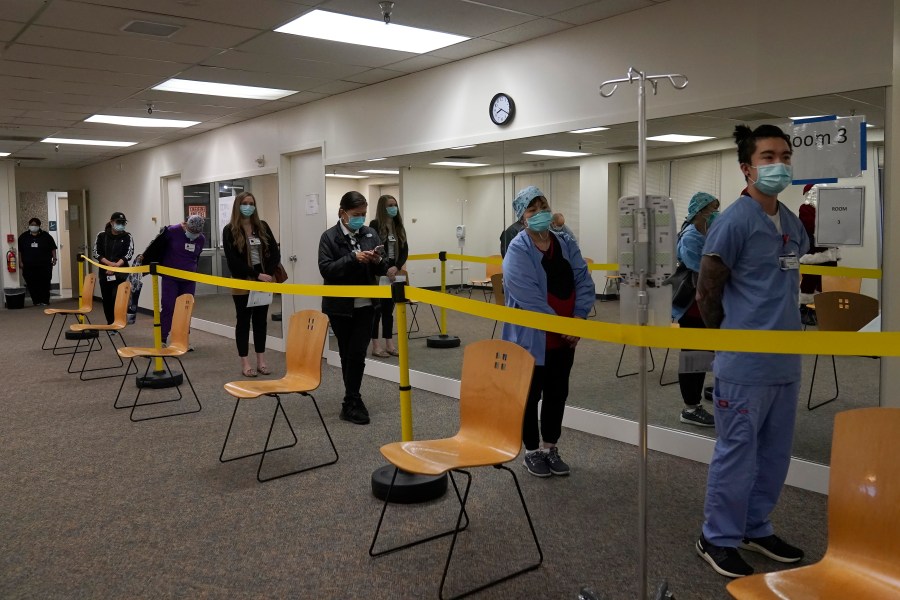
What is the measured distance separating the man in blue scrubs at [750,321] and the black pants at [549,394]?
1.09 meters

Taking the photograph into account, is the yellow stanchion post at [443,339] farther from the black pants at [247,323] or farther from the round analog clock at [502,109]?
the round analog clock at [502,109]

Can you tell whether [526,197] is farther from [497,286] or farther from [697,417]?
[497,286]

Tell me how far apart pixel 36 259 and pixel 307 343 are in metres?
11.5

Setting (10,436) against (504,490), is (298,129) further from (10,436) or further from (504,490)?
(504,490)

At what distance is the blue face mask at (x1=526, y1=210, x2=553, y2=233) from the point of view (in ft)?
12.0

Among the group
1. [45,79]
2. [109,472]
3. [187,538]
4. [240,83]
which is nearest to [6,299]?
[45,79]

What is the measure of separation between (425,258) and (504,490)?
114 inches

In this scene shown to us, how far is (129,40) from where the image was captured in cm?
525

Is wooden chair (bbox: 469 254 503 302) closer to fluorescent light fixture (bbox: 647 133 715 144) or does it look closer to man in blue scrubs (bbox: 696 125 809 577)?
fluorescent light fixture (bbox: 647 133 715 144)

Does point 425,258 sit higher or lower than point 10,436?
higher

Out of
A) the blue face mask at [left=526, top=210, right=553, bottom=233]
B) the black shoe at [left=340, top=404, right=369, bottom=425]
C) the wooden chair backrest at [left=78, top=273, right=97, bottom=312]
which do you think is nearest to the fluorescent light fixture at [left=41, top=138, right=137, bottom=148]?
the wooden chair backrest at [left=78, top=273, right=97, bottom=312]

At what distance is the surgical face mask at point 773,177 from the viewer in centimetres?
267

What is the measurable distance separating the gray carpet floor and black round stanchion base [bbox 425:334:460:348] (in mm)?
1311

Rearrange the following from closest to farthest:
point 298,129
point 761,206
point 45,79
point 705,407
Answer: point 761,206 → point 705,407 → point 45,79 → point 298,129
